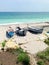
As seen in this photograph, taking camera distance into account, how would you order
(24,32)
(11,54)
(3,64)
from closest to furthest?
1. (3,64)
2. (11,54)
3. (24,32)

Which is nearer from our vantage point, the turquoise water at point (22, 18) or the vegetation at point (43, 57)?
the vegetation at point (43, 57)

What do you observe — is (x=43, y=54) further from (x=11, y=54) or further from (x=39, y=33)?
(x=39, y=33)

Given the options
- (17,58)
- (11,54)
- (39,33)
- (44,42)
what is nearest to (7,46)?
(11,54)

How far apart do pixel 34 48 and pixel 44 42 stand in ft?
6.68

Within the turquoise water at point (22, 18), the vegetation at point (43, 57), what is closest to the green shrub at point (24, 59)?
the vegetation at point (43, 57)

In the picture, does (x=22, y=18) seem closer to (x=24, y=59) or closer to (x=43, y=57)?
(x=43, y=57)

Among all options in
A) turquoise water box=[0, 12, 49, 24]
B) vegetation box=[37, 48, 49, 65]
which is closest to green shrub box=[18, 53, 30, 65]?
vegetation box=[37, 48, 49, 65]

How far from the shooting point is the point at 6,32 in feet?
62.2

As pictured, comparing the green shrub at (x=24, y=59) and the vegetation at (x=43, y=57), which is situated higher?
the green shrub at (x=24, y=59)

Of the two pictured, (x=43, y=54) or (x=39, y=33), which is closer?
(x=43, y=54)

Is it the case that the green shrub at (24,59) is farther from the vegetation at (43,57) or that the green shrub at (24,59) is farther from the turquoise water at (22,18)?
the turquoise water at (22,18)

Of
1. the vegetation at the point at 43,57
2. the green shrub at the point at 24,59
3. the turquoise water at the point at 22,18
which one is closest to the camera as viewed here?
the green shrub at the point at 24,59

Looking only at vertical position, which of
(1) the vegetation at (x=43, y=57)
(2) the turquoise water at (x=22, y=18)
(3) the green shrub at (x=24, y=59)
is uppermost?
(3) the green shrub at (x=24, y=59)

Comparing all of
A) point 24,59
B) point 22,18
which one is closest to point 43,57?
point 24,59
